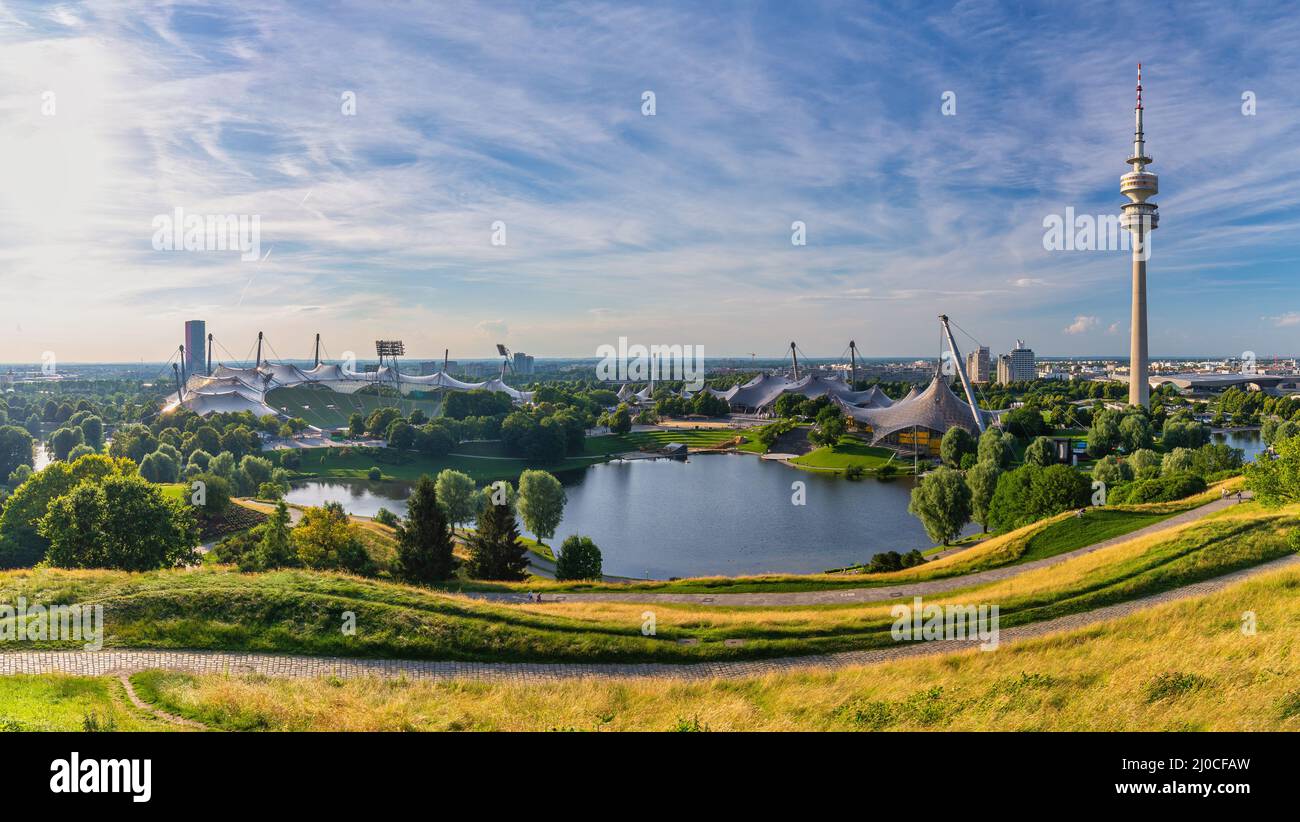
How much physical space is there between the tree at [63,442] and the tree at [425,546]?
4662 cm

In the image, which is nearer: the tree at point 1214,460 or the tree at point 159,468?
the tree at point 1214,460

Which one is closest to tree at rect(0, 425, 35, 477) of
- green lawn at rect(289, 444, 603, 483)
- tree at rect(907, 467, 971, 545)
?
green lawn at rect(289, 444, 603, 483)

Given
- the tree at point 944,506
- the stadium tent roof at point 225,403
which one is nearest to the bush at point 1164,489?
the tree at point 944,506

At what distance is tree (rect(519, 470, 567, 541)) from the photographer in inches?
1241

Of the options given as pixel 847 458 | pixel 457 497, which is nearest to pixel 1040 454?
pixel 847 458

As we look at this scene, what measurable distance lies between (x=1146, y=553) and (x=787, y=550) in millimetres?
15419

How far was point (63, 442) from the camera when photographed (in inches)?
2052

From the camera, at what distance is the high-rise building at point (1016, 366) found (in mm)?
157250

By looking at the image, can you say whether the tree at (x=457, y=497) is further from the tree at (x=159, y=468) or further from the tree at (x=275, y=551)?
the tree at (x=159, y=468)

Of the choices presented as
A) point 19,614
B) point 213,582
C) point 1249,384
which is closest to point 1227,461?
point 213,582

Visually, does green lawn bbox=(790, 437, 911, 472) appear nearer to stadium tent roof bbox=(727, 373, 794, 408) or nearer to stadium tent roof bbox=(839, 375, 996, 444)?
A: stadium tent roof bbox=(839, 375, 996, 444)

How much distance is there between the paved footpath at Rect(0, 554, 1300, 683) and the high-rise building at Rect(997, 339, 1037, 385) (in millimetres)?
158226

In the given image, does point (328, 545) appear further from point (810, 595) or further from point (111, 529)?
point (810, 595)
